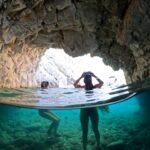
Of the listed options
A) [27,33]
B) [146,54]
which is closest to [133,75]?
[146,54]

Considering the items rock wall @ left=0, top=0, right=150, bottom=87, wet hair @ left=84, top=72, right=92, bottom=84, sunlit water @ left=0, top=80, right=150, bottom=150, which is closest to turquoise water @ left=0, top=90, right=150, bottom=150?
sunlit water @ left=0, top=80, right=150, bottom=150

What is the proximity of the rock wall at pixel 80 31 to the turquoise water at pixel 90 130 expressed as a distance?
6.96 ft

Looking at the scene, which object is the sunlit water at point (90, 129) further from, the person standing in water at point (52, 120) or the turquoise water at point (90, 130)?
the person standing in water at point (52, 120)

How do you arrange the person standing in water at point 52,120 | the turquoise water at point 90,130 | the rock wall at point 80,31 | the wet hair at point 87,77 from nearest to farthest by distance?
the turquoise water at point 90,130 → the person standing in water at point 52,120 → the wet hair at point 87,77 → the rock wall at point 80,31

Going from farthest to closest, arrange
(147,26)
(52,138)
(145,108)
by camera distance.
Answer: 1. (147,26)
2. (145,108)
3. (52,138)

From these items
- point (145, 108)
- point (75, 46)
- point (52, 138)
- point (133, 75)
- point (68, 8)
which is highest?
point (68, 8)

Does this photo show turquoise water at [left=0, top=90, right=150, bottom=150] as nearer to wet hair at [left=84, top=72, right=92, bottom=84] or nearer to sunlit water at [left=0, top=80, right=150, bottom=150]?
sunlit water at [left=0, top=80, right=150, bottom=150]

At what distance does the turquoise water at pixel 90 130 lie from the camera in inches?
331

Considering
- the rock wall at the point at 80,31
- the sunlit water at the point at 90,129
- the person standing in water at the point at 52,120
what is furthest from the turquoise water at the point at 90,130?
the rock wall at the point at 80,31

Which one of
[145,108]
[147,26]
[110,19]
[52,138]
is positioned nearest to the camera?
[52,138]

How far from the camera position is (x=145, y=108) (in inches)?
356

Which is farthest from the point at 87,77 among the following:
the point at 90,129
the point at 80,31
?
the point at 80,31

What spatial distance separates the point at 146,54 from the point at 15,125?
449 centimetres

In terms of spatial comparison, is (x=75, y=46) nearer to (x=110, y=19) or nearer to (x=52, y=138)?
(x=110, y=19)
